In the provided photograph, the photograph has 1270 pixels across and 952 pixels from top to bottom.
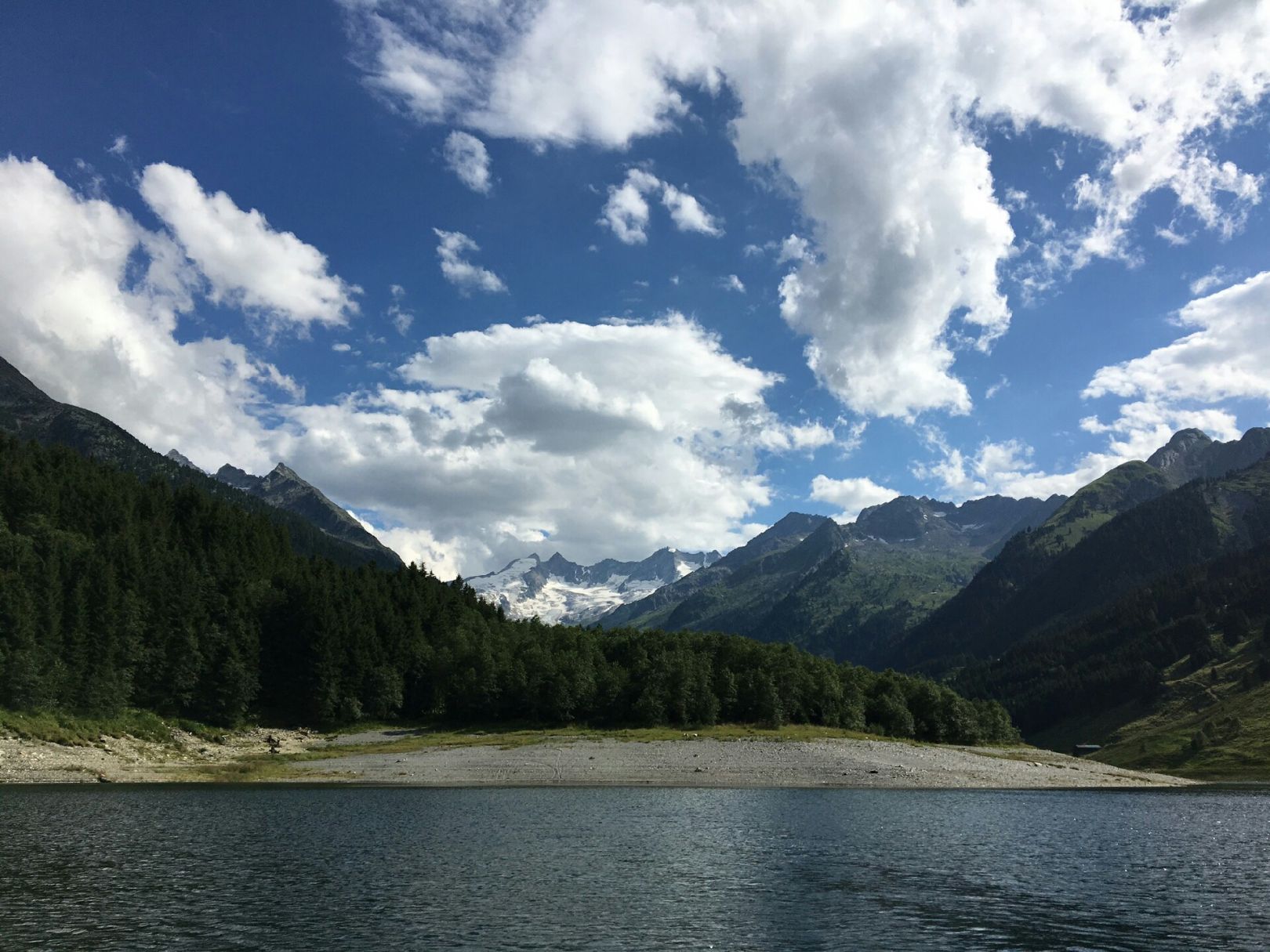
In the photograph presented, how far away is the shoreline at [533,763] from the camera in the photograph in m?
96.2

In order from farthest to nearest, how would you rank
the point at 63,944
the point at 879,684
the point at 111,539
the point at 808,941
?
the point at 879,684 < the point at 111,539 < the point at 808,941 < the point at 63,944

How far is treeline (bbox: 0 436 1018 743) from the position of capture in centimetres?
11803

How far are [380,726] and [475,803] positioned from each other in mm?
68314

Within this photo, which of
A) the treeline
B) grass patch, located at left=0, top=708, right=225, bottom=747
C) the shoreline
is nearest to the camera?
the shoreline

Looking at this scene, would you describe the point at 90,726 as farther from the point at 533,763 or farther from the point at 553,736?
the point at 553,736

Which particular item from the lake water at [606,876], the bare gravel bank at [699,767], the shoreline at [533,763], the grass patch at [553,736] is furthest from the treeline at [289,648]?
the lake water at [606,876]

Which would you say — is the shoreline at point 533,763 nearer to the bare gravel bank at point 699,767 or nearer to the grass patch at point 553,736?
the bare gravel bank at point 699,767

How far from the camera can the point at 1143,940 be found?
3319 centimetres

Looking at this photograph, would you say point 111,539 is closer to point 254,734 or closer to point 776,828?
point 254,734

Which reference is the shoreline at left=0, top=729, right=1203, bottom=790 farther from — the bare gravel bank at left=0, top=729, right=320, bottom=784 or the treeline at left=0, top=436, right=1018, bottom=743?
the treeline at left=0, top=436, right=1018, bottom=743

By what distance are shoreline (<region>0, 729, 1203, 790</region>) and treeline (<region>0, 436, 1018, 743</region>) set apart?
11075 millimetres

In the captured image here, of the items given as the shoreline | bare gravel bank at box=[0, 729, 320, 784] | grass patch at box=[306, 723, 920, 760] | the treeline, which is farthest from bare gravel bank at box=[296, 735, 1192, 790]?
the treeline

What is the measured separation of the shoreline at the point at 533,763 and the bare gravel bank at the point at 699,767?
24cm

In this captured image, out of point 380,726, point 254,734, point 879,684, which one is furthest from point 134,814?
point 879,684
